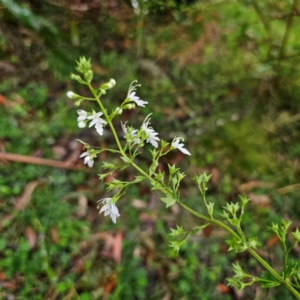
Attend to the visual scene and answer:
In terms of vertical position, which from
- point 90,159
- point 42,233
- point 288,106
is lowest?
point 42,233

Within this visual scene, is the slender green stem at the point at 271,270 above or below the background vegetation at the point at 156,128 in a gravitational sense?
above

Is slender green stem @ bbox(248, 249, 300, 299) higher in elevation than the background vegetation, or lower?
higher

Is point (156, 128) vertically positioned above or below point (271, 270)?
below

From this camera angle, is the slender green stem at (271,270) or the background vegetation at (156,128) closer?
the slender green stem at (271,270)

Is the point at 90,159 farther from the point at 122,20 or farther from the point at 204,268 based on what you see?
the point at 122,20

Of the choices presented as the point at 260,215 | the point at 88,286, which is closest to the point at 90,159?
the point at 88,286

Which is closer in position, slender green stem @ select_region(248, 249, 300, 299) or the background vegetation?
slender green stem @ select_region(248, 249, 300, 299)

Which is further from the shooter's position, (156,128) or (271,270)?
(156,128)

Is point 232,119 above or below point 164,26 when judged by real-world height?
below
